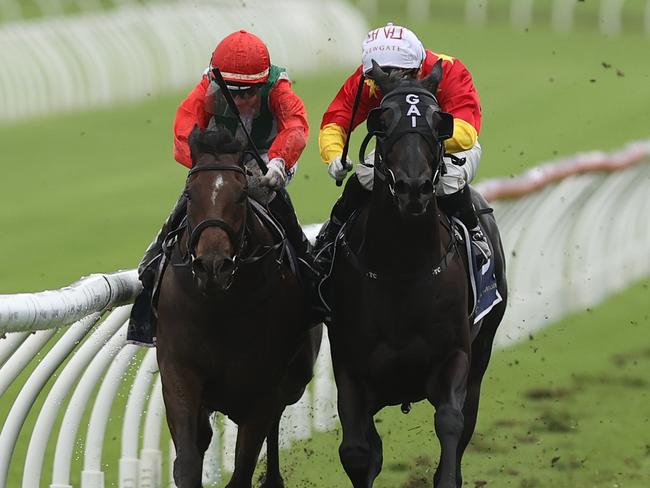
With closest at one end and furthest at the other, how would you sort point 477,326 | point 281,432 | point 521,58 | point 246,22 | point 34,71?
1. point 477,326
2. point 281,432
3. point 34,71
4. point 246,22
5. point 521,58

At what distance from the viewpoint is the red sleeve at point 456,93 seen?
21.7ft

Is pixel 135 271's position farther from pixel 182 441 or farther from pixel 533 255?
pixel 533 255

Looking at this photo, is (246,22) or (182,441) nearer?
(182,441)

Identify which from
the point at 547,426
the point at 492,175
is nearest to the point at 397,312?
the point at 547,426

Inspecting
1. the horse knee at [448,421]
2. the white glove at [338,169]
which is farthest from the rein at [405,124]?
the horse knee at [448,421]

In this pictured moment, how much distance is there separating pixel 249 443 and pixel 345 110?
134cm

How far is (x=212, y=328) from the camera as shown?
20.2ft

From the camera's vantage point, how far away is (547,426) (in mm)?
8820

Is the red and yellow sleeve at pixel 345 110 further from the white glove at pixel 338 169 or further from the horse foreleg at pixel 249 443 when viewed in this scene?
the horse foreleg at pixel 249 443

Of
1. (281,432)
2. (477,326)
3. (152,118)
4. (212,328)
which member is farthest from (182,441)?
(152,118)

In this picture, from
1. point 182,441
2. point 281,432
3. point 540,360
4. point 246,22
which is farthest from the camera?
point 246,22

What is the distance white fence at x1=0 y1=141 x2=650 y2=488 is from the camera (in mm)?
5848

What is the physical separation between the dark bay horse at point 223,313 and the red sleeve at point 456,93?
84cm

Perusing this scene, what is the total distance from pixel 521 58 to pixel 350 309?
21822 millimetres
